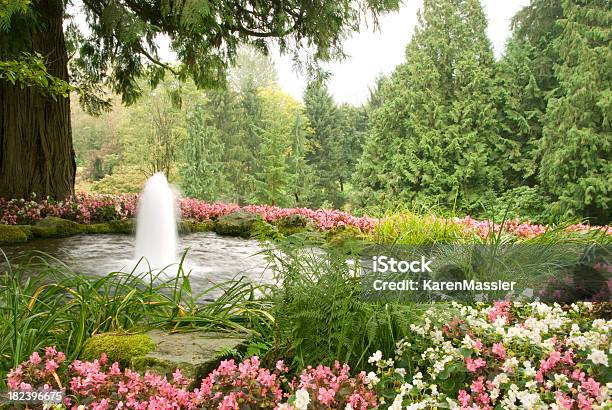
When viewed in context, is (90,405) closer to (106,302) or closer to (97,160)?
(106,302)

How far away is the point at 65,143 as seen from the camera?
9.42m

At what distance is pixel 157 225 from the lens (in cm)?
742

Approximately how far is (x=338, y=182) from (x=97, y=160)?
48.6 feet

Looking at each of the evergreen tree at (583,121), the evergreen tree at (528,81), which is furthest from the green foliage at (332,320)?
the evergreen tree at (528,81)

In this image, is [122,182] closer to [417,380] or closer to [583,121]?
[583,121]

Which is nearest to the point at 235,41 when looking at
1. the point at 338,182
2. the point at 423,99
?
the point at 423,99

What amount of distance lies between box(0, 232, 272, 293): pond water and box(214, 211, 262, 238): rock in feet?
1.81

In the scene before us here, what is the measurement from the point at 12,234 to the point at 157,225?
6.06 feet

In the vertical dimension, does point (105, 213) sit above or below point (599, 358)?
above

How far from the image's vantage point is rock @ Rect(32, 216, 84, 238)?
7562 mm

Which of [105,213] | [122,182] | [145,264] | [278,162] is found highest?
[278,162]

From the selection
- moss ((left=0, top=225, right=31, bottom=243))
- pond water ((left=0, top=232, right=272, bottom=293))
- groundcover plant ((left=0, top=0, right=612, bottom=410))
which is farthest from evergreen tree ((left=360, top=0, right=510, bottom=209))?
moss ((left=0, top=225, right=31, bottom=243))

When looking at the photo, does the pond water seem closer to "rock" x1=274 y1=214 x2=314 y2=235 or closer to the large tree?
"rock" x1=274 y1=214 x2=314 y2=235

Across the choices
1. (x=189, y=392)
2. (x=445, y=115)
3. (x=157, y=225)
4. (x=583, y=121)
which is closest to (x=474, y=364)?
(x=189, y=392)
